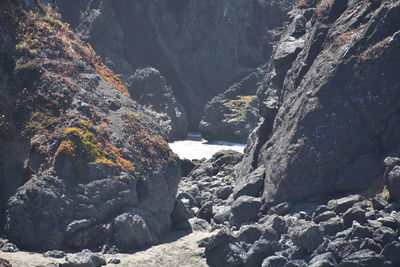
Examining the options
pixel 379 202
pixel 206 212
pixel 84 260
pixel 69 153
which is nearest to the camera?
pixel 84 260

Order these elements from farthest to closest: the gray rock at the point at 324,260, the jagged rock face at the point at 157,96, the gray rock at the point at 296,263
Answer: the jagged rock face at the point at 157,96 → the gray rock at the point at 296,263 → the gray rock at the point at 324,260

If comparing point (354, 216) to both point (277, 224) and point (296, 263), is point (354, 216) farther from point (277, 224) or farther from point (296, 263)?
point (277, 224)

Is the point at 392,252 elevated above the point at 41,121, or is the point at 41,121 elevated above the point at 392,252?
the point at 41,121

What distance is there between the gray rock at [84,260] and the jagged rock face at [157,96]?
47387mm

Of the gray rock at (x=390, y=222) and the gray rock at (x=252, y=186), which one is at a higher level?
the gray rock at (x=252, y=186)

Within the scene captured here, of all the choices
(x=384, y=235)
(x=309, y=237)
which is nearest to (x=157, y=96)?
(x=309, y=237)

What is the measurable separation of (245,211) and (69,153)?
1059cm

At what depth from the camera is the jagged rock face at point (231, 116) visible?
7850 cm

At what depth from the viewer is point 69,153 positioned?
125ft

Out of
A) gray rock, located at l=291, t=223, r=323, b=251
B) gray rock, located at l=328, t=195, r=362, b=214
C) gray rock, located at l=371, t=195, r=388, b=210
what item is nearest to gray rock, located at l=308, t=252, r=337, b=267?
gray rock, located at l=291, t=223, r=323, b=251

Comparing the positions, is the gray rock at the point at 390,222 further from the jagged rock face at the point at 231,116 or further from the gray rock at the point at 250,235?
the jagged rock face at the point at 231,116

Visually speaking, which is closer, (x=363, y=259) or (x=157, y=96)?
(x=363, y=259)

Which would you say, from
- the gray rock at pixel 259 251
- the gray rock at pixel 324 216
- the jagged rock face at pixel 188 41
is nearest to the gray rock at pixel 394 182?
the gray rock at pixel 324 216

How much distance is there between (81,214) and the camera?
3653cm
